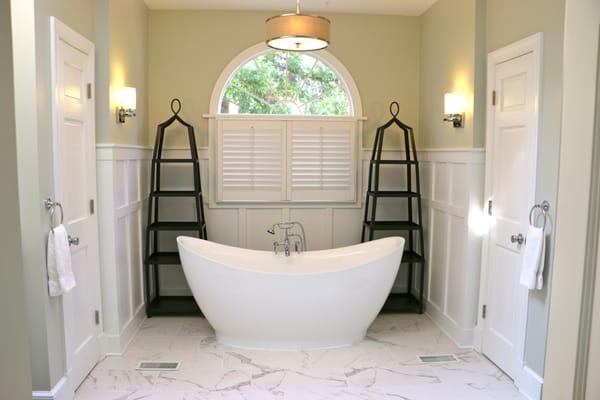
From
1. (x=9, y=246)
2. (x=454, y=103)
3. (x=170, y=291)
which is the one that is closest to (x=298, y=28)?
(x=454, y=103)

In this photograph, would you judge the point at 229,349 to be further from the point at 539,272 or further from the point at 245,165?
the point at 539,272

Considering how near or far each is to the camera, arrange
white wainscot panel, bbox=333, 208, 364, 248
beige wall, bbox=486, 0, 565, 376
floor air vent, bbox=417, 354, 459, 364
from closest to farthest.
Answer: beige wall, bbox=486, 0, 565, 376, floor air vent, bbox=417, 354, 459, 364, white wainscot panel, bbox=333, 208, 364, 248

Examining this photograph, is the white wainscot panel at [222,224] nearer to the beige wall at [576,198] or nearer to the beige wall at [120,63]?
the beige wall at [120,63]

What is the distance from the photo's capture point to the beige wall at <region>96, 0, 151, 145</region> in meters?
3.32

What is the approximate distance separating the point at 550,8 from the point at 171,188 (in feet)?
11.1

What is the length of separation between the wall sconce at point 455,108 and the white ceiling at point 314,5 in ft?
3.46

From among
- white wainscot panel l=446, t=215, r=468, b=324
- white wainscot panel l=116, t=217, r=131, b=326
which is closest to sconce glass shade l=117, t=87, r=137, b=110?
white wainscot panel l=116, t=217, r=131, b=326

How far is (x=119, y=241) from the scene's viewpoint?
3.60 m

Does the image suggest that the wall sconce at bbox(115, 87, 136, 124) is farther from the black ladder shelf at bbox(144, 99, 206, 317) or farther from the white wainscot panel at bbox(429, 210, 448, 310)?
the white wainscot panel at bbox(429, 210, 448, 310)

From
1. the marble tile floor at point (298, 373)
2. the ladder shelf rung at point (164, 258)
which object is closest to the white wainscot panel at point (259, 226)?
the ladder shelf rung at point (164, 258)

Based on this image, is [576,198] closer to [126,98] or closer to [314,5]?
[126,98]

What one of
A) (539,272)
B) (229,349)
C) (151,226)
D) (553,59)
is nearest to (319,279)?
(229,349)

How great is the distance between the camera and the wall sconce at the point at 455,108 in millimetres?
3680

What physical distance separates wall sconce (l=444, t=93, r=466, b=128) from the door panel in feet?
0.96
